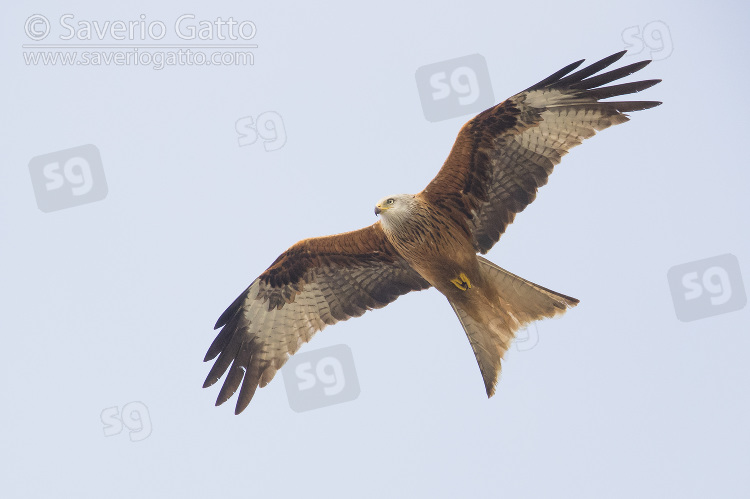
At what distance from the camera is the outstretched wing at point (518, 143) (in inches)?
335

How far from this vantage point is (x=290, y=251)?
9562 millimetres

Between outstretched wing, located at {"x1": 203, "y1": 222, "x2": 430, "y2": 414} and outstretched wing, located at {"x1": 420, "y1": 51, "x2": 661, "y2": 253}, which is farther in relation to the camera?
outstretched wing, located at {"x1": 203, "y1": 222, "x2": 430, "y2": 414}

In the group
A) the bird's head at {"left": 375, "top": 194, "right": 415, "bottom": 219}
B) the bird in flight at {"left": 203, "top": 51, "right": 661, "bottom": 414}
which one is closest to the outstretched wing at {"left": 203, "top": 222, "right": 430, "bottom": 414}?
the bird in flight at {"left": 203, "top": 51, "right": 661, "bottom": 414}

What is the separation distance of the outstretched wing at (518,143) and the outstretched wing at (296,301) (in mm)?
920

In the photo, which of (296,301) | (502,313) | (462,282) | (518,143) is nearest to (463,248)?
(462,282)

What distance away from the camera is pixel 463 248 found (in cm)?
896

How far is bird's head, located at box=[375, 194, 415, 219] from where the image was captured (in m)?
8.88

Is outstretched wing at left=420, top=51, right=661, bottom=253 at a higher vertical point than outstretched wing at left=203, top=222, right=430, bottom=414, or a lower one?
higher

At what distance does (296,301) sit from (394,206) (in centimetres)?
171

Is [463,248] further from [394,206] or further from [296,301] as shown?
[296,301]

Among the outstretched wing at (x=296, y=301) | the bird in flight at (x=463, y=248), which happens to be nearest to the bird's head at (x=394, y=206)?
the bird in flight at (x=463, y=248)

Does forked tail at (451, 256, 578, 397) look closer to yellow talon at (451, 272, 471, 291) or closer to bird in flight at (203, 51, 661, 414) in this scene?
bird in flight at (203, 51, 661, 414)

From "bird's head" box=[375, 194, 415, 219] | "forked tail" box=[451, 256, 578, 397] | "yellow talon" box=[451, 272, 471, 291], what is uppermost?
"bird's head" box=[375, 194, 415, 219]

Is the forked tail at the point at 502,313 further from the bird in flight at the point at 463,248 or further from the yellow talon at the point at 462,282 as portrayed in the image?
the yellow talon at the point at 462,282
